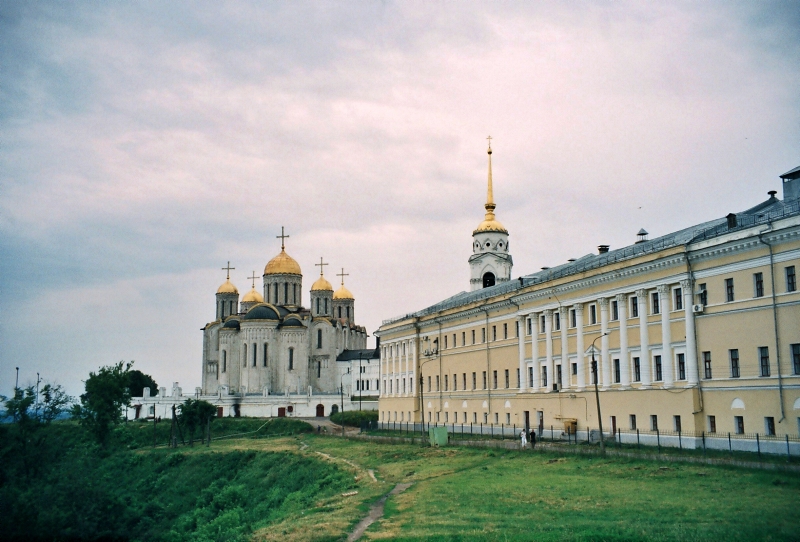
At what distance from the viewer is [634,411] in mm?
43906

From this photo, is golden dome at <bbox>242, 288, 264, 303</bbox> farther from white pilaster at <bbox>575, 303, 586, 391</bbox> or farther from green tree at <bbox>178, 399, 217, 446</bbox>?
white pilaster at <bbox>575, 303, 586, 391</bbox>

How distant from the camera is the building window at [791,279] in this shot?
3462 cm

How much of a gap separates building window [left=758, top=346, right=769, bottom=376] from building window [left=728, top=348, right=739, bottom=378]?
1372 millimetres

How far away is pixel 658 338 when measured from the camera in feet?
140

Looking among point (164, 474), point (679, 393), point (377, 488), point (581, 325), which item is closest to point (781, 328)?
point (679, 393)

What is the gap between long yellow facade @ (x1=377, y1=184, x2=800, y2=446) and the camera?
35.5 m

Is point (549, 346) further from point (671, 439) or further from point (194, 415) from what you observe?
point (194, 415)

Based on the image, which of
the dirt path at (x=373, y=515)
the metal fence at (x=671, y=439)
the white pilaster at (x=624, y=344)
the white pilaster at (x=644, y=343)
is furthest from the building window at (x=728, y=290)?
the dirt path at (x=373, y=515)

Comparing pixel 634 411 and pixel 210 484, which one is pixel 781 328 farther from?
pixel 210 484

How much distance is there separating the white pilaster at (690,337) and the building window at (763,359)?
3894 millimetres

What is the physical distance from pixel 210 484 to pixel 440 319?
24.0m

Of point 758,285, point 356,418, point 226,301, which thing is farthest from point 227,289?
point 758,285

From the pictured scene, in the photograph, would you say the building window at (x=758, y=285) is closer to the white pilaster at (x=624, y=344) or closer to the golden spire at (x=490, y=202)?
the white pilaster at (x=624, y=344)

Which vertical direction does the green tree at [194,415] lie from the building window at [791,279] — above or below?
below
